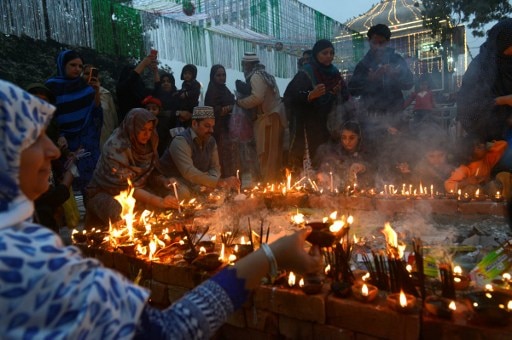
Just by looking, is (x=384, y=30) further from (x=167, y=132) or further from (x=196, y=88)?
(x=167, y=132)

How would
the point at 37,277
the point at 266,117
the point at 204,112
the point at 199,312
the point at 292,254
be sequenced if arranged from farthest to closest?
the point at 266,117 < the point at 204,112 < the point at 292,254 < the point at 199,312 < the point at 37,277

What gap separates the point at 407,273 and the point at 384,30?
18.0 ft

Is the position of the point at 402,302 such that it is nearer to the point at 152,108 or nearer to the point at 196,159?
the point at 196,159

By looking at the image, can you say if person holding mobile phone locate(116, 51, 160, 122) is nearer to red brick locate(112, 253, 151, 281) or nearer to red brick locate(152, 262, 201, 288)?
red brick locate(112, 253, 151, 281)

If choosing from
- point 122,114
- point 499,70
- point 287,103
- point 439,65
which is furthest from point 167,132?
point 439,65

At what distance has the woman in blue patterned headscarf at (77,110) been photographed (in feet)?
18.9

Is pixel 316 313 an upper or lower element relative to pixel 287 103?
lower

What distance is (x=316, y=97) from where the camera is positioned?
661 cm

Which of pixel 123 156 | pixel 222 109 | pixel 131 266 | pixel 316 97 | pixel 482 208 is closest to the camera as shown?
pixel 131 266

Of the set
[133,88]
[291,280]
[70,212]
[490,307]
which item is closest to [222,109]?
[133,88]

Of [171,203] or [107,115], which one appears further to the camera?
[107,115]

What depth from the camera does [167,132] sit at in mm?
7316

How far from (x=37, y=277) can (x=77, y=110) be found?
5.37 metres

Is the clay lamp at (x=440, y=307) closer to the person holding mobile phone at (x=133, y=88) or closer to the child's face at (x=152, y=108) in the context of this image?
the child's face at (x=152, y=108)
